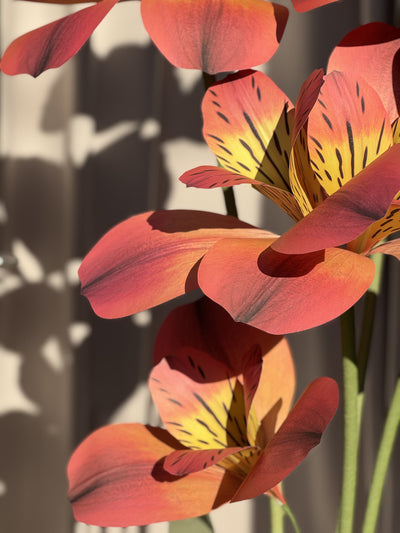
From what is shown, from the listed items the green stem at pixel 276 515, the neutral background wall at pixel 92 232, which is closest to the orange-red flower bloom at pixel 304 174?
the green stem at pixel 276 515

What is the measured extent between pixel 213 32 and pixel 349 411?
0.29 m

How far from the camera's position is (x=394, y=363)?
76 centimetres

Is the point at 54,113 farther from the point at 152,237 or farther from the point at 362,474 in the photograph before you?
the point at 362,474

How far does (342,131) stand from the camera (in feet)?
1.28

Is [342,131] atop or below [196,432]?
atop

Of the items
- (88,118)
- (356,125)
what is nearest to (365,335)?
(356,125)

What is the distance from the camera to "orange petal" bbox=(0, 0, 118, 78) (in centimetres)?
41

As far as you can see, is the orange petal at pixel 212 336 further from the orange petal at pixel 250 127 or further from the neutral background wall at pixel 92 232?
the neutral background wall at pixel 92 232

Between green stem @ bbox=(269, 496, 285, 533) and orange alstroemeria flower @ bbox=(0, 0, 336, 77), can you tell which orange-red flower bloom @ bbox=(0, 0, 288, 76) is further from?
green stem @ bbox=(269, 496, 285, 533)

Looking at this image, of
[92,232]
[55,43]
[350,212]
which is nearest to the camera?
[350,212]

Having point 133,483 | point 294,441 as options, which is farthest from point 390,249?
point 133,483

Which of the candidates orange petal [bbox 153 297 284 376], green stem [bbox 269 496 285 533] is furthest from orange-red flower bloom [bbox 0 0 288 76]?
green stem [bbox 269 496 285 533]

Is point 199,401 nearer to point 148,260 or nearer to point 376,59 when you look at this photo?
point 148,260

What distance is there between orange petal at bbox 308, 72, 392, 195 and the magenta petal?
6 cm
